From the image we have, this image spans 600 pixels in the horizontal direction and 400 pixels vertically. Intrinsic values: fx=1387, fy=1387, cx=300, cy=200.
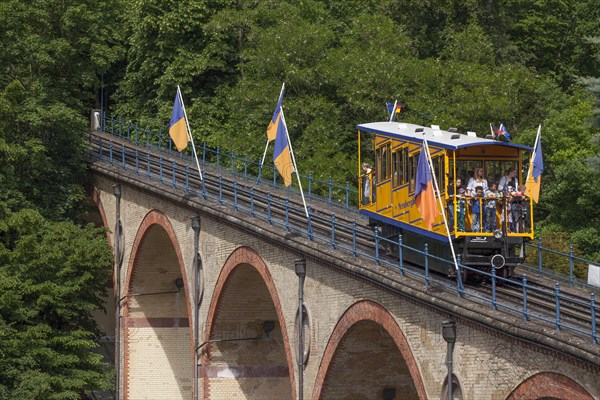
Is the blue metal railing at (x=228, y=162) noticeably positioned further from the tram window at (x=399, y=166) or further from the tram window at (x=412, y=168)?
the tram window at (x=412, y=168)

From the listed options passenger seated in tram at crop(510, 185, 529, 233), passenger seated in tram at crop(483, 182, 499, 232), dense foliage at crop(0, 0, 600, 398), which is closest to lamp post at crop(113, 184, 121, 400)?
dense foliage at crop(0, 0, 600, 398)

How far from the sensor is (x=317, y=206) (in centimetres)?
4497

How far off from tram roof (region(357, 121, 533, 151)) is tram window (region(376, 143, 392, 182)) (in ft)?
1.38

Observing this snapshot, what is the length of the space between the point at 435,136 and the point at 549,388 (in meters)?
9.72

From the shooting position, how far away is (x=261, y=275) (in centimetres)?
4100

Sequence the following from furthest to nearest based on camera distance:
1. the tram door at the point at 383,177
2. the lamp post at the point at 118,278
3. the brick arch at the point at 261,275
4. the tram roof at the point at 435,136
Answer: the lamp post at the point at 118,278, the brick arch at the point at 261,275, the tram door at the point at 383,177, the tram roof at the point at 435,136

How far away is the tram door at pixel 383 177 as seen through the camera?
35906 millimetres

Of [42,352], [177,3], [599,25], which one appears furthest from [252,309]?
[599,25]

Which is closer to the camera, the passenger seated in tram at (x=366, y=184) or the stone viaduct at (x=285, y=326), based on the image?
the stone viaduct at (x=285, y=326)

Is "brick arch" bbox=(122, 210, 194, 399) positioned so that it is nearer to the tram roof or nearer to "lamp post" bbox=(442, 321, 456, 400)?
the tram roof

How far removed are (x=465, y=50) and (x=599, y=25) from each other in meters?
9.20

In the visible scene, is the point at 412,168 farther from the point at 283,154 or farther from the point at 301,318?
the point at 283,154

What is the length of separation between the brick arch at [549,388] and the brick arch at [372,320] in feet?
13.6

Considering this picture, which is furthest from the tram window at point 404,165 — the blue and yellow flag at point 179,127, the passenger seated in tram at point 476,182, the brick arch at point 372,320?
the blue and yellow flag at point 179,127
